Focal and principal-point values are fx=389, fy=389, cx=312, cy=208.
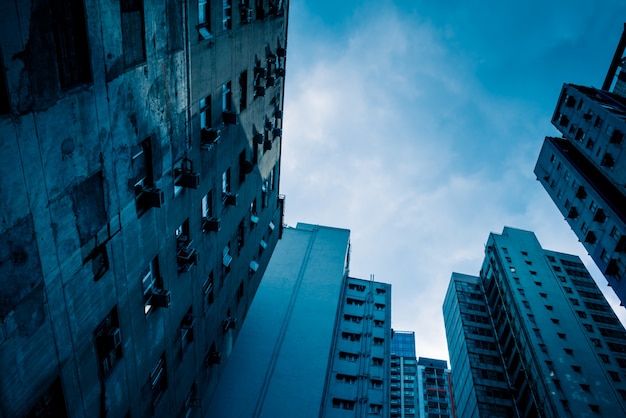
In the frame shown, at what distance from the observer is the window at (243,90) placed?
742 inches

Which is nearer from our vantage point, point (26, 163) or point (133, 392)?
point (26, 163)

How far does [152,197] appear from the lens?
11.4 meters

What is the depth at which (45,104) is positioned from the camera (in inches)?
276

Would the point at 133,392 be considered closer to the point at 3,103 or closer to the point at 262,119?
the point at 3,103

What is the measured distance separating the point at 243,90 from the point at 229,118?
2.89 m

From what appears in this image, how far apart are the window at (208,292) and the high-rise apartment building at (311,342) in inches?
860

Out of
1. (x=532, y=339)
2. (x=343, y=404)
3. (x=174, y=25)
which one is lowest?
(x=343, y=404)

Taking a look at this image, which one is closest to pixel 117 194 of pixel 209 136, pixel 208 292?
pixel 209 136

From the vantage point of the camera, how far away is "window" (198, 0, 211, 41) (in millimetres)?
13352

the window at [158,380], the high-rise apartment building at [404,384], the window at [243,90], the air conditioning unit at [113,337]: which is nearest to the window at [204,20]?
the window at [243,90]

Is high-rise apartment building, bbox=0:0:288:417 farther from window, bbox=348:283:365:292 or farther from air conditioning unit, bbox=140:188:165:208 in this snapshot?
window, bbox=348:283:365:292

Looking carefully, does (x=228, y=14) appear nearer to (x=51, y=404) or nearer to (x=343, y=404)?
(x=51, y=404)

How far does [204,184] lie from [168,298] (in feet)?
16.4

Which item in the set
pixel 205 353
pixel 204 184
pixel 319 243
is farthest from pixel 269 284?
pixel 204 184
